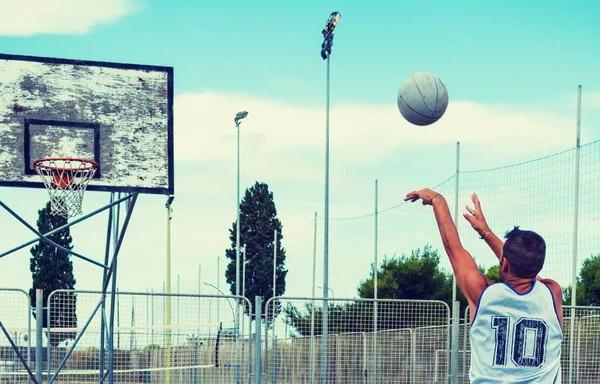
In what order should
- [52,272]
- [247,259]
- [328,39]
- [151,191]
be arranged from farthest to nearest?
1. [247,259]
2. [52,272]
3. [328,39]
4. [151,191]

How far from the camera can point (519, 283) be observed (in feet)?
15.6

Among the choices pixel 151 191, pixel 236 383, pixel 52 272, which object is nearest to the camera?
pixel 151 191

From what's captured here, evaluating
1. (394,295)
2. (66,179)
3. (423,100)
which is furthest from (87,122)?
(394,295)

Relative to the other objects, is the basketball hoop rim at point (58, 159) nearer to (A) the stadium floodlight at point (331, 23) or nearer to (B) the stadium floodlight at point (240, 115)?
(A) the stadium floodlight at point (331, 23)

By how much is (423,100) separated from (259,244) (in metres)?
57.2

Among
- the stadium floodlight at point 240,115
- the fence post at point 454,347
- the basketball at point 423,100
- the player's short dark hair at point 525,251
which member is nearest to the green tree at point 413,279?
the stadium floodlight at point 240,115

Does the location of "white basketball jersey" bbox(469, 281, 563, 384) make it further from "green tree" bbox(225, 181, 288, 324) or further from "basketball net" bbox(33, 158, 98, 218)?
"green tree" bbox(225, 181, 288, 324)

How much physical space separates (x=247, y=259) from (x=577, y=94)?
4931cm

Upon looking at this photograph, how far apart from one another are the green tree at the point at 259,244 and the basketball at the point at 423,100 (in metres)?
54.5

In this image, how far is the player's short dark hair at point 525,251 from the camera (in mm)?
4605

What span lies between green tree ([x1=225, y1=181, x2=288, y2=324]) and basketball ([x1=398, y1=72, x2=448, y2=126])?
179 feet

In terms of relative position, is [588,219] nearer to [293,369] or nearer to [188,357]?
[293,369]

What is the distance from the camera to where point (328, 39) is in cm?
2689

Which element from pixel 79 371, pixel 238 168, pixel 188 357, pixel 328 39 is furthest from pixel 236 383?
pixel 238 168
